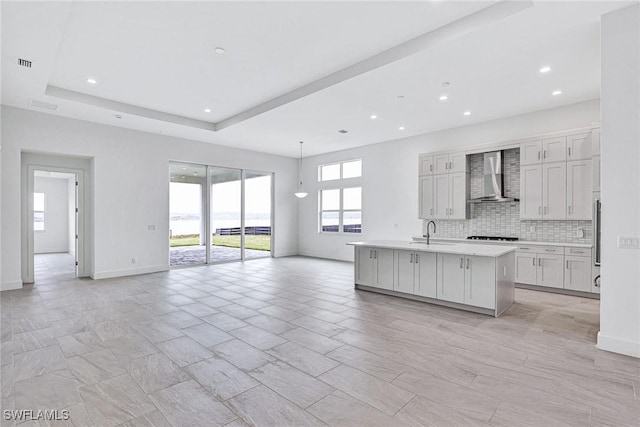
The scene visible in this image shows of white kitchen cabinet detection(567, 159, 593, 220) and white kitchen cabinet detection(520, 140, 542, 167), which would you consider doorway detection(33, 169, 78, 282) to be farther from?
white kitchen cabinet detection(567, 159, 593, 220)

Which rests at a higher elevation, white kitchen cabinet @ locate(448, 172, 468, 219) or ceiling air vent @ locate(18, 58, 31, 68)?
ceiling air vent @ locate(18, 58, 31, 68)

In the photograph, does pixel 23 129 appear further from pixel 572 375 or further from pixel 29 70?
pixel 572 375

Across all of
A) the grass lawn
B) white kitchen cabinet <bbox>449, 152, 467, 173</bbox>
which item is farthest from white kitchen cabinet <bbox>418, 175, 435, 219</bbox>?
the grass lawn

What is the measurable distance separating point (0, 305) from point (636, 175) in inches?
309

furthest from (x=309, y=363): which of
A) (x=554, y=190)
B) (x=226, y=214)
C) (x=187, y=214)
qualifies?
(x=226, y=214)

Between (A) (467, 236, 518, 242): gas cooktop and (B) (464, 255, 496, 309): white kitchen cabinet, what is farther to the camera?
(A) (467, 236, 518, 242): gas cooktop

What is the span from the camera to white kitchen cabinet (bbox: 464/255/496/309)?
13.6 ft

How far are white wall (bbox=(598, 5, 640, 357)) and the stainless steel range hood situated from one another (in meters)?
3.14

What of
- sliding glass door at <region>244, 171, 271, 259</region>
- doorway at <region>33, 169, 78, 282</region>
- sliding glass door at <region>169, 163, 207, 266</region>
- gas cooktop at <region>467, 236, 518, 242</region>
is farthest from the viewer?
doorway at <region>33, 169, 78, 282</region>

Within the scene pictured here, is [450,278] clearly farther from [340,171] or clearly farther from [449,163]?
[340,171]

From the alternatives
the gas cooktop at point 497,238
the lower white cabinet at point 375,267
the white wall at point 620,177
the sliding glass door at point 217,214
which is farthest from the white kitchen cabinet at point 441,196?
the sliding glass door at point 217,214

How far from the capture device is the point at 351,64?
14.2 ft

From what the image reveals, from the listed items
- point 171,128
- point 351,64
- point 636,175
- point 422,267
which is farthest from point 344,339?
point 171,128

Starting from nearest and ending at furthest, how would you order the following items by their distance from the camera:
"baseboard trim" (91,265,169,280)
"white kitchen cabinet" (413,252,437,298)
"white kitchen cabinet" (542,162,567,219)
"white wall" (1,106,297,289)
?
1. "white kitchen cabinet" (413,252,437,298)
2. "white kitchen cabinet" (542,162,567,219)
3. "white wall" (1,106,297,289)
4. "baseboard trim" (91,265,169,280)
